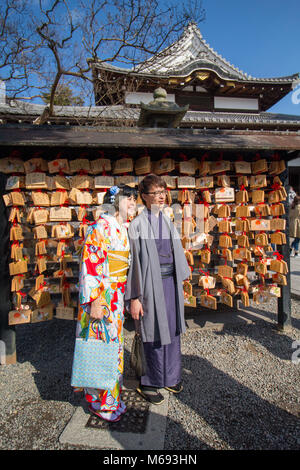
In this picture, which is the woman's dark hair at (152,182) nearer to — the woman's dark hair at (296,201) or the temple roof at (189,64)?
the temple roof at (189,64)

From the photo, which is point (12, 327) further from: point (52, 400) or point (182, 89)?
point (182, 89)

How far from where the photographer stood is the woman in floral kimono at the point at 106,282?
2.41 m

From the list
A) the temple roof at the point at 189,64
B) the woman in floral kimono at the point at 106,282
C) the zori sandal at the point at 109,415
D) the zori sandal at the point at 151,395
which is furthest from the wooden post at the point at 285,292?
the temple roof at the point at 189,64

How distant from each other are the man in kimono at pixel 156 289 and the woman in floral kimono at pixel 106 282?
134mm

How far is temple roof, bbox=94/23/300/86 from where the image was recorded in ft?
30.3

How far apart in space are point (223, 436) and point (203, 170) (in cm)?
305

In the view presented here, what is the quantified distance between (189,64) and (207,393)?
1223 cm

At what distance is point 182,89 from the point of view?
1258cm

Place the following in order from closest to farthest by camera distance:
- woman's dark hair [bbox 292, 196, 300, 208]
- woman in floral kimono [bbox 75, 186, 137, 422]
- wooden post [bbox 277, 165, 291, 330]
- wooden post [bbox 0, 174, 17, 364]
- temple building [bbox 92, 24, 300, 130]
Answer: woman in floral kimono [bbox 75, 186, 137, 422] < wooden post [bbox 0, 174, 17, 364] < wooden post [bbox 277, 165, 291, 330] < woman's dark hair [bbox 292, 196, 300, 208] < temple building [bbox 92, 24, 300, 130]

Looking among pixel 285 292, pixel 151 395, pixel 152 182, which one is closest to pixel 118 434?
pixel 151 395

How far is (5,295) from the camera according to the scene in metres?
3.52

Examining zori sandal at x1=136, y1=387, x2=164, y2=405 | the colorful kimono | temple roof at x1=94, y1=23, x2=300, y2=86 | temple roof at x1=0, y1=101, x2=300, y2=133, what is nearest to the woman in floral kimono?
the colorful kimono

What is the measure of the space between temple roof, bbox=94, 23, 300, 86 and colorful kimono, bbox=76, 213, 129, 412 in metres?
6.48

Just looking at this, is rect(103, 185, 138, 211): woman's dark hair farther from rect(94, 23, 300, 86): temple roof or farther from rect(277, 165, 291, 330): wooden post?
rect(94, 23, 300, 86): temple roof
